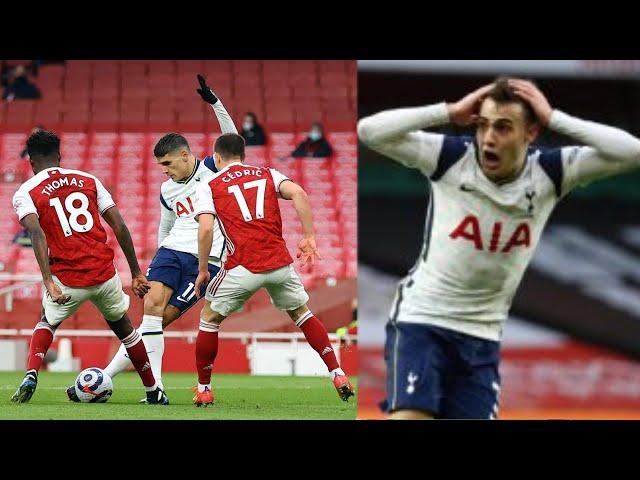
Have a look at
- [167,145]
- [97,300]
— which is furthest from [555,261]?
[97,300]

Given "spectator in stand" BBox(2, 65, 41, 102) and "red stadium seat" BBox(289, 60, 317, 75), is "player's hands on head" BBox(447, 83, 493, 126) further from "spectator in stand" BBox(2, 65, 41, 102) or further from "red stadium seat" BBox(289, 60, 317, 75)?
"spectator in stand" BBox(2, 65, 41, 102)

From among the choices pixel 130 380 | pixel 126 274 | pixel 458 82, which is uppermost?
pixel 458 82

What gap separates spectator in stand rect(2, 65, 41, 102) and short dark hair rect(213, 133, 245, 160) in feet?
20.6

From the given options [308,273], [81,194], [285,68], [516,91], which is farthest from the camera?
[285,68]

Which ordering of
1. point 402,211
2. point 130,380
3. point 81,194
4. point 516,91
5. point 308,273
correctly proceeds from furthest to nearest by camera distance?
point 308,273 → point 130,380 → point 402,211 → point 81,194 → point 516,91

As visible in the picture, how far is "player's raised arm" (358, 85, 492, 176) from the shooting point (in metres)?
3.99

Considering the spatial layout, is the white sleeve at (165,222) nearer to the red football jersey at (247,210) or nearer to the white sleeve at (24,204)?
the red football jersey at (247,210)

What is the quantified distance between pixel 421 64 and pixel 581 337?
2.46 meters

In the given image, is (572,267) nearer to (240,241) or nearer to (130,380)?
(240,241)

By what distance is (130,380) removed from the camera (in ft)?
34.4

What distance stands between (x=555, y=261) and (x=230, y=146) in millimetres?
3166

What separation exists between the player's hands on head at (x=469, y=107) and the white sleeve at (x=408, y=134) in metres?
0.04

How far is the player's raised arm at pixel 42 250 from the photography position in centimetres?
676

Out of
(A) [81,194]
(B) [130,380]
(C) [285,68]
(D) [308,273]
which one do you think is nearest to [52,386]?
(B) [130,380]
